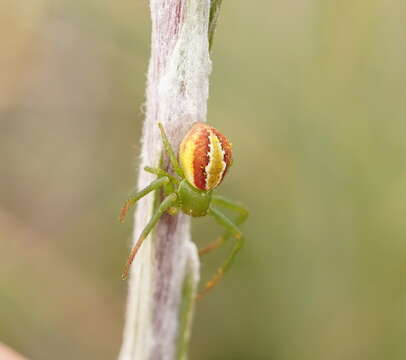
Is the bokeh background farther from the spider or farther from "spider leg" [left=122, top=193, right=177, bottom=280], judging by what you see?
"spider leg" [left=122, top=193, right=177, bottom=280]

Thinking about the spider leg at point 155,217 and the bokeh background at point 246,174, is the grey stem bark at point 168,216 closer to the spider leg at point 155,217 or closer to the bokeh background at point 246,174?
the spider leg at point 155,217

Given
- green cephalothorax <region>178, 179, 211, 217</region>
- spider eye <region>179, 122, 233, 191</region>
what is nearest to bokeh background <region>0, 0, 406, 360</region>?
green cephalothorax <region>178, 179, 211, 217</region>

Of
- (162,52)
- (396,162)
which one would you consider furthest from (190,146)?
(396,162)

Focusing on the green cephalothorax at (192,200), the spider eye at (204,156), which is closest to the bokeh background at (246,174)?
the green cephalothorax at (192,200)

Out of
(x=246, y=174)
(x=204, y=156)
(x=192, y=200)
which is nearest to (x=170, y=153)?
(x=204, y=156)

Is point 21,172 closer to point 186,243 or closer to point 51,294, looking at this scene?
point 51,294

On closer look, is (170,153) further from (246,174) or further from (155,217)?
(246,174)
